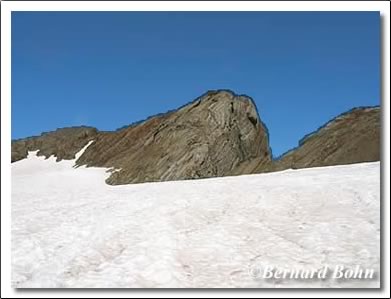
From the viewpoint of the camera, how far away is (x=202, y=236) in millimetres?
12602

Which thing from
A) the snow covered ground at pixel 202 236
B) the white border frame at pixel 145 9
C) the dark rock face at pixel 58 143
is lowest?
the snow covered ground at pixel 202 236

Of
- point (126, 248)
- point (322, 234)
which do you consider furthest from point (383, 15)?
point (126, 248)

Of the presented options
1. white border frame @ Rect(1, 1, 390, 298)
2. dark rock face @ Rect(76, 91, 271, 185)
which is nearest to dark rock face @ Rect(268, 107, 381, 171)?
dark rock face @ Rect(76, 91, 271, 185)

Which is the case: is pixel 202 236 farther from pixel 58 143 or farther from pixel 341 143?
pixel 58 143

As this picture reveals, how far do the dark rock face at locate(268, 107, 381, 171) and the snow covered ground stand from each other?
12.9 meters

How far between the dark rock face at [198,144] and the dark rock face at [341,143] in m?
7.16

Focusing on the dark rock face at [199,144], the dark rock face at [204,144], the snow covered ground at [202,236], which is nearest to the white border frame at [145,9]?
the snow covered ground at [202,236]

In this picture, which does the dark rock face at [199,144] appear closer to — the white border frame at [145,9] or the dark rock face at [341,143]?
the dark rock face at [341,143]

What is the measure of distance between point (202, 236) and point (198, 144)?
118 ft

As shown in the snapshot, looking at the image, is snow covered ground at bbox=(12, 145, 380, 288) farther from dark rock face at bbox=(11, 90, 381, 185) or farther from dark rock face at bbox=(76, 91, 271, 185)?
dark rock face at bbox=(76, 91, 271, 185)

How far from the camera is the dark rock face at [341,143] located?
101 feet

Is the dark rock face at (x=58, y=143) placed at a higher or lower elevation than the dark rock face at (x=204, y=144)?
higher

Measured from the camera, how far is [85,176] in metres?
53.6

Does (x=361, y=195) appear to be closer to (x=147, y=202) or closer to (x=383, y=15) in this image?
(x=383, y=15)
